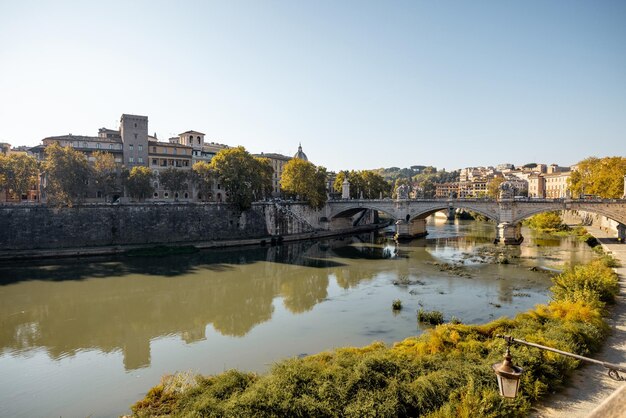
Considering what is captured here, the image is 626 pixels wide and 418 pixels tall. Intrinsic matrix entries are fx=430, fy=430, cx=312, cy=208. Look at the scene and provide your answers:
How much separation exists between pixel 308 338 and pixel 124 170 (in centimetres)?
3655

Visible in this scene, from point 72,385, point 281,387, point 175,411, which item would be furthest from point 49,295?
point 281,387

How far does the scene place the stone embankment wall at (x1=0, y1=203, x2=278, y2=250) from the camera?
38531 mm

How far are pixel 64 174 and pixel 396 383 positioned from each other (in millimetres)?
37927

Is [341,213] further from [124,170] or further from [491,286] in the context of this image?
[491,286]

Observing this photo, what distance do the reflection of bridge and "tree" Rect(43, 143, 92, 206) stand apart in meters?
29.8

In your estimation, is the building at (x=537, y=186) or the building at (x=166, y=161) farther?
the building at (x=537, y=186)

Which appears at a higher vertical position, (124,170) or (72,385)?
(124,170)

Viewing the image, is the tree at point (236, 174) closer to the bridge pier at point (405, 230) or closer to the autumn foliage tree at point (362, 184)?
the bridge pier at point (405, 230)

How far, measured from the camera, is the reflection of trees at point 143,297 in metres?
19.3

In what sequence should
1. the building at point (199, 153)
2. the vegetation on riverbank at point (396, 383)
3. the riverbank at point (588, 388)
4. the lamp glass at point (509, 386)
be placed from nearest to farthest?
the lamp glass at point (509, 386), the vegetation on riverbank at point (396, 383), the riverbank at point (588, 388), the building at point (199, 153)

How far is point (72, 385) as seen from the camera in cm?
1430

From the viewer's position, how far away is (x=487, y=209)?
47969 mm

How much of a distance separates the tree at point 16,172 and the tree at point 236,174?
1701 cm

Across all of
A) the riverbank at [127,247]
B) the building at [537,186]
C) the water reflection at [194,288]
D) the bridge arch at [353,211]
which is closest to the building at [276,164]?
the bridge arch at [353,211]
